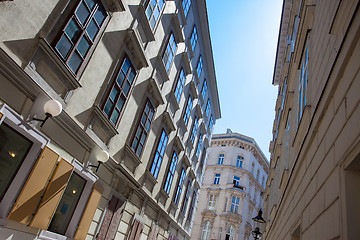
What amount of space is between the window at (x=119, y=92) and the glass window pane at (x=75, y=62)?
164cm

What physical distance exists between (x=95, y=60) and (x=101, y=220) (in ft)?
16.9

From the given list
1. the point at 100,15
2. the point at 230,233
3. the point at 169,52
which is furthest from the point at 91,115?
the point at 230,233

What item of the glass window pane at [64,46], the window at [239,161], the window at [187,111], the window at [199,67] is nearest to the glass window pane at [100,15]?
the glass window pane at [64,46]

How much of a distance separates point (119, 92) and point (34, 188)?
431 centimetres

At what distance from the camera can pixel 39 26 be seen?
6.02 metres

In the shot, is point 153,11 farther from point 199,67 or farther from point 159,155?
point 199,67

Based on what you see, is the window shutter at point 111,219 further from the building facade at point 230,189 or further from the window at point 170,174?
the building facade at point 230,189

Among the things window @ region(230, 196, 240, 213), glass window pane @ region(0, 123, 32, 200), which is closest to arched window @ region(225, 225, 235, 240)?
window @ region(230, 196, 240, 213)

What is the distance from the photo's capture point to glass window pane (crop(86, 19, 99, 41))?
7586mm

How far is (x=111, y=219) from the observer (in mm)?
9859

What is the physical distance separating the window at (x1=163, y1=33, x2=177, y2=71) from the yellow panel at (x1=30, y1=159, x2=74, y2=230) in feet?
25.1

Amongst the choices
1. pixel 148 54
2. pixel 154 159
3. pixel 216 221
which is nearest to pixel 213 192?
pixel 216 221

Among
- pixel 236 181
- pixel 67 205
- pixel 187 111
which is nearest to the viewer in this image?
pixel 67 205

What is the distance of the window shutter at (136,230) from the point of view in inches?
454
